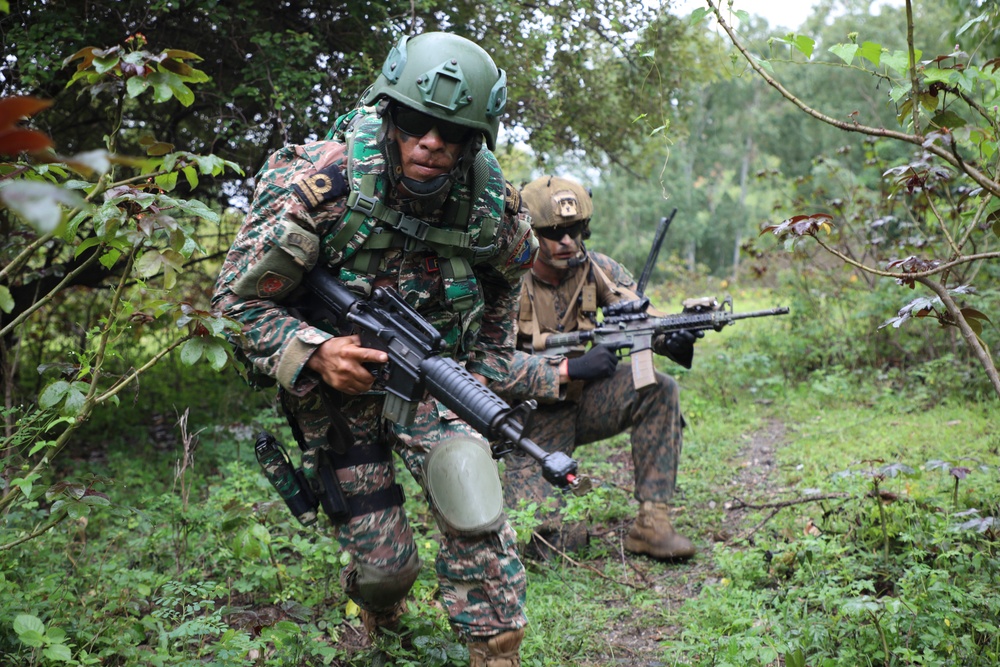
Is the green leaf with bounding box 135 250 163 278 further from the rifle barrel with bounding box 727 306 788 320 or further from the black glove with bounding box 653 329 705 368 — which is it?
the rifle barrel with bounding box 727 306 788 320

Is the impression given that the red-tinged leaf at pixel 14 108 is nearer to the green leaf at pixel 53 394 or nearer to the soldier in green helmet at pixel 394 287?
the green leaf at pixel 53 394

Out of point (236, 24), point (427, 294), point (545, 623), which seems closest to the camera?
point (427, 294)

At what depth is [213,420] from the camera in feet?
21.3

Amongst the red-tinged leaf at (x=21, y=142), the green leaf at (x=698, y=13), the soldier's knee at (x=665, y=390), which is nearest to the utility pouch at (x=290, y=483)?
the green leaf at (x=698, y=13)

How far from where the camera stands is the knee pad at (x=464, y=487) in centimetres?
288

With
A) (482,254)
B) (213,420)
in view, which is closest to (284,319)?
(482,254)

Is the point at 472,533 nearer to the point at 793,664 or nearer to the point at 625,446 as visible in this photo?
the point at 793,664

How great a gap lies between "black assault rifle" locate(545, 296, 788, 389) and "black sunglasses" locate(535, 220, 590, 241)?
0.50m

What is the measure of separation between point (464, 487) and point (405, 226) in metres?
0.92

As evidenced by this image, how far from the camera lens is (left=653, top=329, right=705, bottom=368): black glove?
5094 millimetres

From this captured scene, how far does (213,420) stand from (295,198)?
13.0 ft

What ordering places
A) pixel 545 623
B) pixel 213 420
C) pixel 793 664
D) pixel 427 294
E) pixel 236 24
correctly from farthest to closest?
pixel 213 420
pixel 236 24
pixel 545 623
pixel 427 294
pixel 793 664

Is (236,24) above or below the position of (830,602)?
above

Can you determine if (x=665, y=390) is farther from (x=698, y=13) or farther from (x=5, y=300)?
(x=5, y=300)
